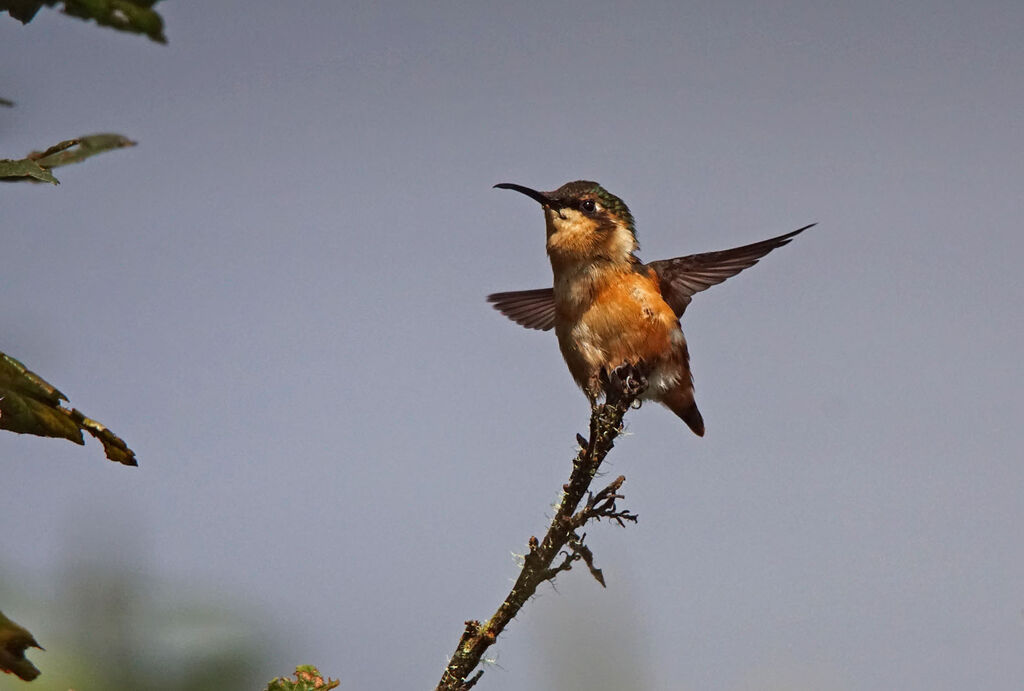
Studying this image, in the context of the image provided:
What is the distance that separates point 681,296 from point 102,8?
623 centimetres

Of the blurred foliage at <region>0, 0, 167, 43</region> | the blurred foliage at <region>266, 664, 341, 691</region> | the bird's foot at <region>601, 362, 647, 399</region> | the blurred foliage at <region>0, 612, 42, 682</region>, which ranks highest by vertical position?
the bird's foot at <region>601, 362, 647, 399</region>

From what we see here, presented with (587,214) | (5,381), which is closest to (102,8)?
(5,381)

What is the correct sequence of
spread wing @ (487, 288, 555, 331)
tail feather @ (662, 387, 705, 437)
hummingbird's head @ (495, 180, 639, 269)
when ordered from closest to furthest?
hummingbird's head @ (495, 180, 639, 269), tail feather @ (662, 387, 705, 437), spread wing @ (487, 288, 555, 331)

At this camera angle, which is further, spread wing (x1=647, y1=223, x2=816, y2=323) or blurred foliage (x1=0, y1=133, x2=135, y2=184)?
spread wing (x1=647, y1=223, x2=816, y2=323)

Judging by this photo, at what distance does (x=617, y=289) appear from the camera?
19.5ft

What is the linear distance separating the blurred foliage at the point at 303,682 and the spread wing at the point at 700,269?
553 centimetres

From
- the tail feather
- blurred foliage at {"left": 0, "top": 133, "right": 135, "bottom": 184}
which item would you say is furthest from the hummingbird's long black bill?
blurred foliage at {"left": 0, "top": 133, "right": 135, "bottom": 184}

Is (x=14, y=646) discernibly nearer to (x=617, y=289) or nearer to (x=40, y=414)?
(x=40, y=414)

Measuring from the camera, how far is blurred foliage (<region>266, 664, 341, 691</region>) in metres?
1.57

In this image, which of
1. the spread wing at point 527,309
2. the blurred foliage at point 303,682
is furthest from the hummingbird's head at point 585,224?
the blurred foliage at point 303,682

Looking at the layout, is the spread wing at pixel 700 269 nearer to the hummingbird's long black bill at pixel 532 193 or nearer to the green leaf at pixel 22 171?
the hummingbird's long black bill at pixel 532 193

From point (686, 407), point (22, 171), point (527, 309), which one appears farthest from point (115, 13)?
point (527, 309)

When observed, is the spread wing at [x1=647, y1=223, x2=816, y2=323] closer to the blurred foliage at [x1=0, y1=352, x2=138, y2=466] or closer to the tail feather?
the tail feather

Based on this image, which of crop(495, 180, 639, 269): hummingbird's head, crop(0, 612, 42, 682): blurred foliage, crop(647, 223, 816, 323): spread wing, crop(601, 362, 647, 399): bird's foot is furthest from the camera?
crop(647, 223, 816, 323): spread wing
